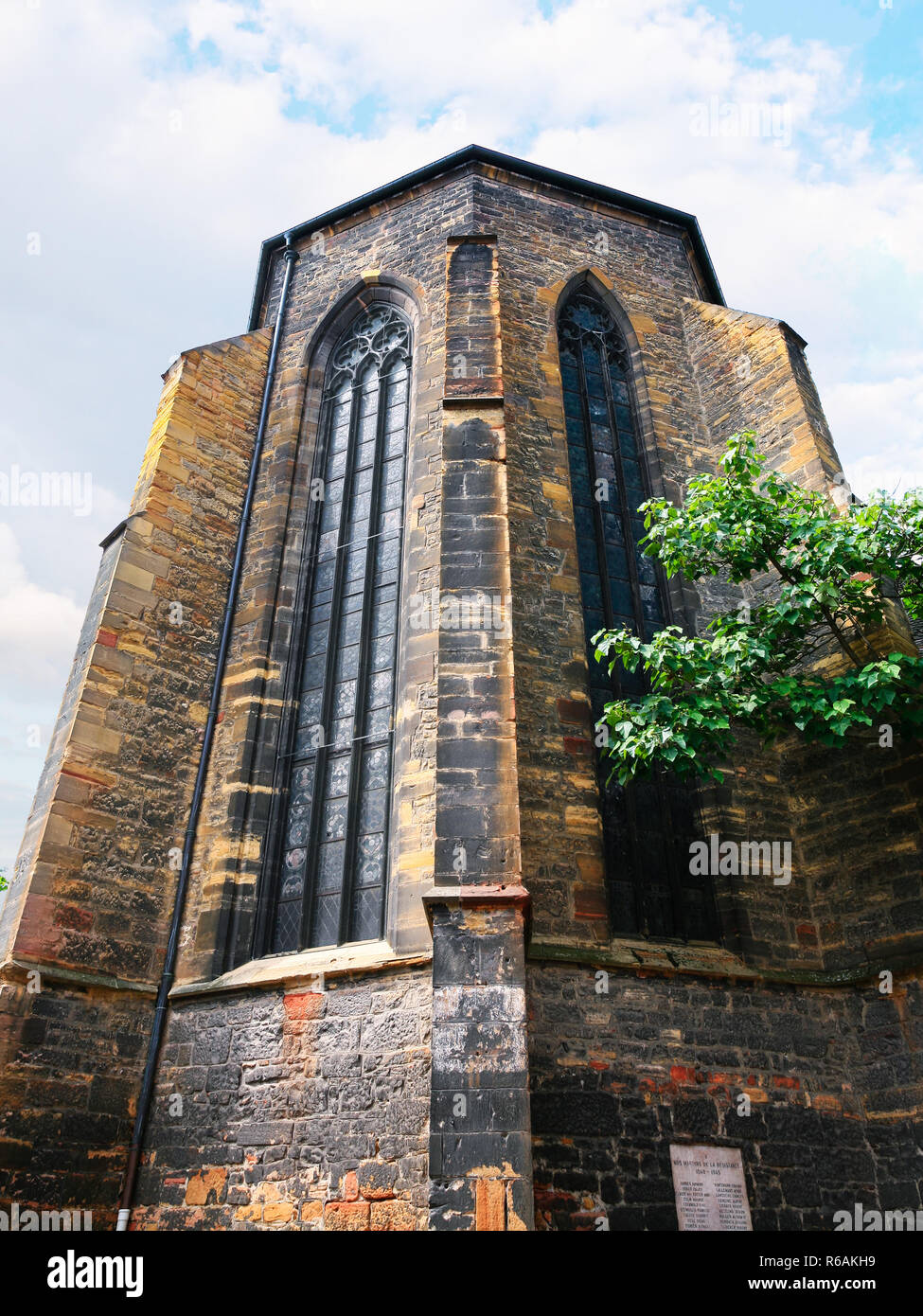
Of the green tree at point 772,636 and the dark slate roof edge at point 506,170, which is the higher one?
the dark slate roof edge at point 506,170

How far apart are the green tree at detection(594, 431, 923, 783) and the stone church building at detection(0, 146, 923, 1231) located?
882 millimetres

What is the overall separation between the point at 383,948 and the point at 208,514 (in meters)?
5.23

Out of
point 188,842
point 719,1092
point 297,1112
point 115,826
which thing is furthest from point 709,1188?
point 115,826

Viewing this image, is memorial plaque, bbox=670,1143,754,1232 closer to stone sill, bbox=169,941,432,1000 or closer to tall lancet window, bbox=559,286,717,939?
tall lancet window, bbox=559,286,717,939

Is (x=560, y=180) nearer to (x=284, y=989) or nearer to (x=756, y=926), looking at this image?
(x=756, y=926)

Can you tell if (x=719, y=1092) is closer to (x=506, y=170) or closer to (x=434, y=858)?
(x=434, y=858)

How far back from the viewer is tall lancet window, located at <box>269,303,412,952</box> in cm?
770

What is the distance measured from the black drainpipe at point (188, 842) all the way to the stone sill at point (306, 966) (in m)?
0.27

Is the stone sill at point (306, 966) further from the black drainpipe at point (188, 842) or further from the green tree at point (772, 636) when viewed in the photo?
the green tree at point (772, 636)

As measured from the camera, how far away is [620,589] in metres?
9.36

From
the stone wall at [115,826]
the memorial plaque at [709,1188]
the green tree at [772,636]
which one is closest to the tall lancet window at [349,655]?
the stone wall at [115,826]

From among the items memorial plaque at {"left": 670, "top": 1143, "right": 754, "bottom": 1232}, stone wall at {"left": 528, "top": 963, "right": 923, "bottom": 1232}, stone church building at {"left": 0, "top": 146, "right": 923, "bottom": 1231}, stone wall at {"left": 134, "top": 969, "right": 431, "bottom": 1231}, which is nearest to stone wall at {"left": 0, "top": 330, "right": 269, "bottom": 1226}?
stone church building at {"left": 0, "top": 146, "right": 923, "bottom": 1231}

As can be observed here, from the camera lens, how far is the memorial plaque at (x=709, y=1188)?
6.18 meters

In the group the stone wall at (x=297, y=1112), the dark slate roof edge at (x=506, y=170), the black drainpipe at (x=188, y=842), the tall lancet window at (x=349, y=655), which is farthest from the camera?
the dark slate roof edge at (x=506, y=170)
